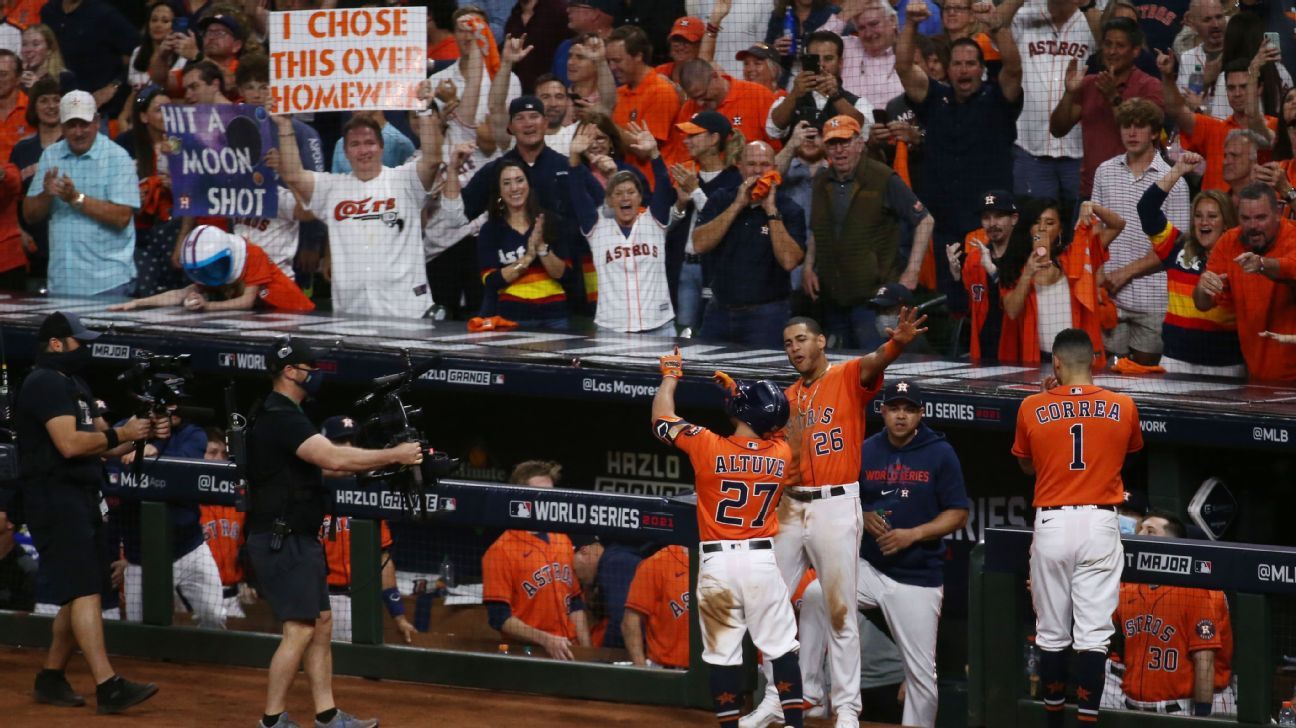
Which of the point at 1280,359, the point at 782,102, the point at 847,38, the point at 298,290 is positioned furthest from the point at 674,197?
the point at 1280,359

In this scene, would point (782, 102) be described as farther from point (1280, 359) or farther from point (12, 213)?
point (12, 213)

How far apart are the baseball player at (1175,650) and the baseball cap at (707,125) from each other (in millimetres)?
3585

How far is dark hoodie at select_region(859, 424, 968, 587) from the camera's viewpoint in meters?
7.38

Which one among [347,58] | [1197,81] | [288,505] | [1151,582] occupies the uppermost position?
[347,58]

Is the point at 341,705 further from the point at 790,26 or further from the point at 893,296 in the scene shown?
the point at 790,26

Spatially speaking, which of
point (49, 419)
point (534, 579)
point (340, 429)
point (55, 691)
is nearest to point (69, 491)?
point (49, 419)

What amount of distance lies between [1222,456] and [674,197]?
10.5 feet

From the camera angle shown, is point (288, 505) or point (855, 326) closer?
point (288, 505)

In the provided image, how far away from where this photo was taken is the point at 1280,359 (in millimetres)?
8180

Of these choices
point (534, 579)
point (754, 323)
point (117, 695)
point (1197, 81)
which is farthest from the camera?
point (1197, 81)

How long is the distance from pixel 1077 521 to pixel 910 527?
1.09 meters

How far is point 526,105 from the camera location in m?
9.66

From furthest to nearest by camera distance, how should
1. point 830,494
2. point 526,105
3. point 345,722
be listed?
point 526,105 → point 830,494 → point 345,722

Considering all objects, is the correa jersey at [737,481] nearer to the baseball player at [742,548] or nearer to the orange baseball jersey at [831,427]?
the baseball player at [742,548]
